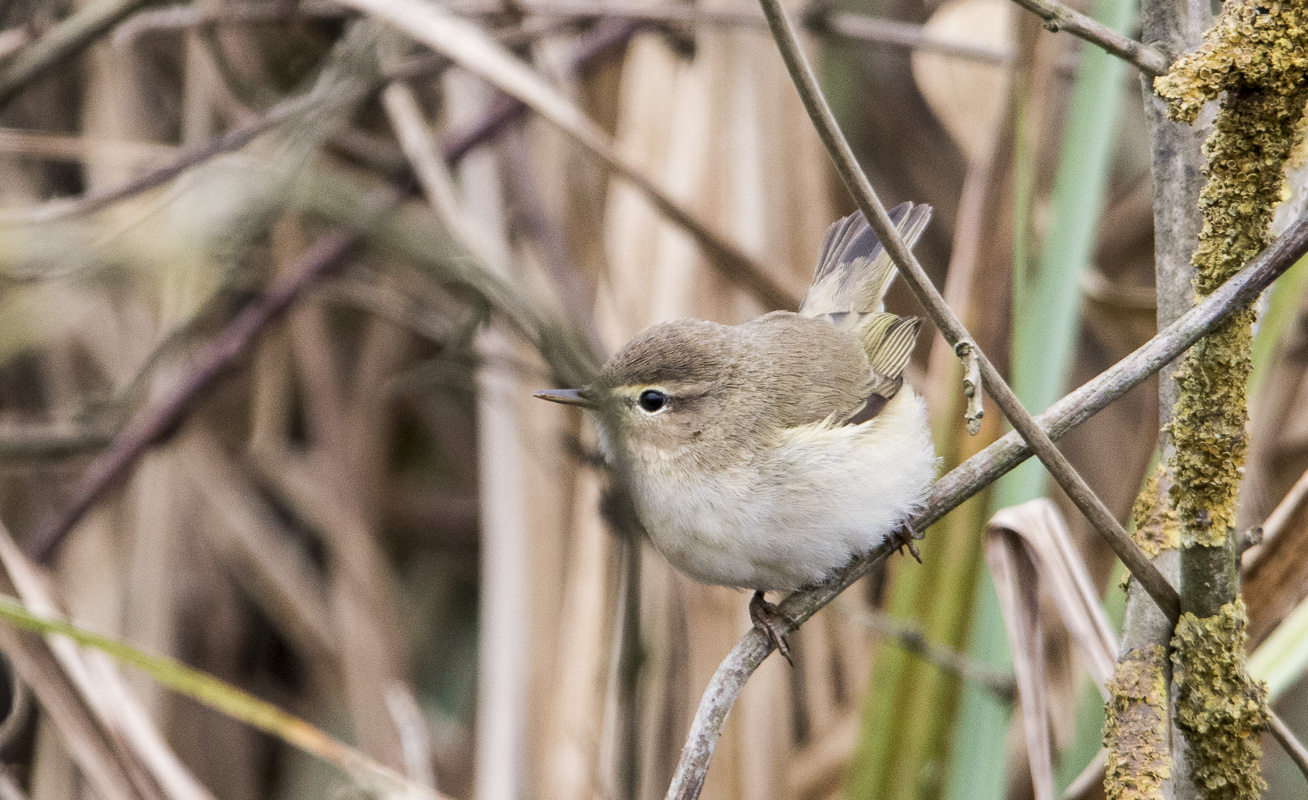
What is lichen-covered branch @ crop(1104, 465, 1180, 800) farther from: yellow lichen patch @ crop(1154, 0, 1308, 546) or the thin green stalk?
the thin green stalk

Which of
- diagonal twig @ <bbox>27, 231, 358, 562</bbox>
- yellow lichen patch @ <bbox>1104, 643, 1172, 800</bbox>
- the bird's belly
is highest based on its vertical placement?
diagonal twig @ <bbox>27, 231, 358, 562</bbox>

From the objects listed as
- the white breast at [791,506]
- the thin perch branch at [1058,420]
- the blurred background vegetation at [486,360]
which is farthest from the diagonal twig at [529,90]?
the thin perch branch at [1058,420]

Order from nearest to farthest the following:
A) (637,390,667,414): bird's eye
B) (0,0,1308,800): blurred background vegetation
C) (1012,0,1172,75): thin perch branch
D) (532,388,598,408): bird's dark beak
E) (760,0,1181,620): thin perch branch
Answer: (760,0,1181,620): thin perch branch, (1012,0,1172,75): thin perch branch, (532,388,598,408): bird's dark beak, (637,390,667,414): bird's eye, (0,0,1308,800): blurred background vegetation

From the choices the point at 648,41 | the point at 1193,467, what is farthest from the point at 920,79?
the point at 1193,467

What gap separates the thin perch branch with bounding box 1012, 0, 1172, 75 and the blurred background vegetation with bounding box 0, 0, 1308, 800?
61cm

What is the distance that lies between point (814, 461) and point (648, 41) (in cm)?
174

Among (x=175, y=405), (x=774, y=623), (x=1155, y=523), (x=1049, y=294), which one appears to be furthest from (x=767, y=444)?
(x=175, y=405)

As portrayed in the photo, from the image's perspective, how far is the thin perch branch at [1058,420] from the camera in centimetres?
105

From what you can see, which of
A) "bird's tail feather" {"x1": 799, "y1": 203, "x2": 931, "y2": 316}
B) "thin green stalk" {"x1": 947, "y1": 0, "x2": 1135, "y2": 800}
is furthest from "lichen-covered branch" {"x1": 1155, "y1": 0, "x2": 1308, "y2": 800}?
"bird's tail feather" {"x1": 799, "y1": 203, "x2": 931, "y2": 316}

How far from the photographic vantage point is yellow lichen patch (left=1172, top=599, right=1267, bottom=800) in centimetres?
112

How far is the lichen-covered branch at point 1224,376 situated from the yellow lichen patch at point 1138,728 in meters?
0.03

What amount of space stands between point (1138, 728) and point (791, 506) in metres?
0.67

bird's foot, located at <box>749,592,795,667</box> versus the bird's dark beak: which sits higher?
the bird's dark beak

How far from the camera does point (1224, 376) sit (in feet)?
3.56
